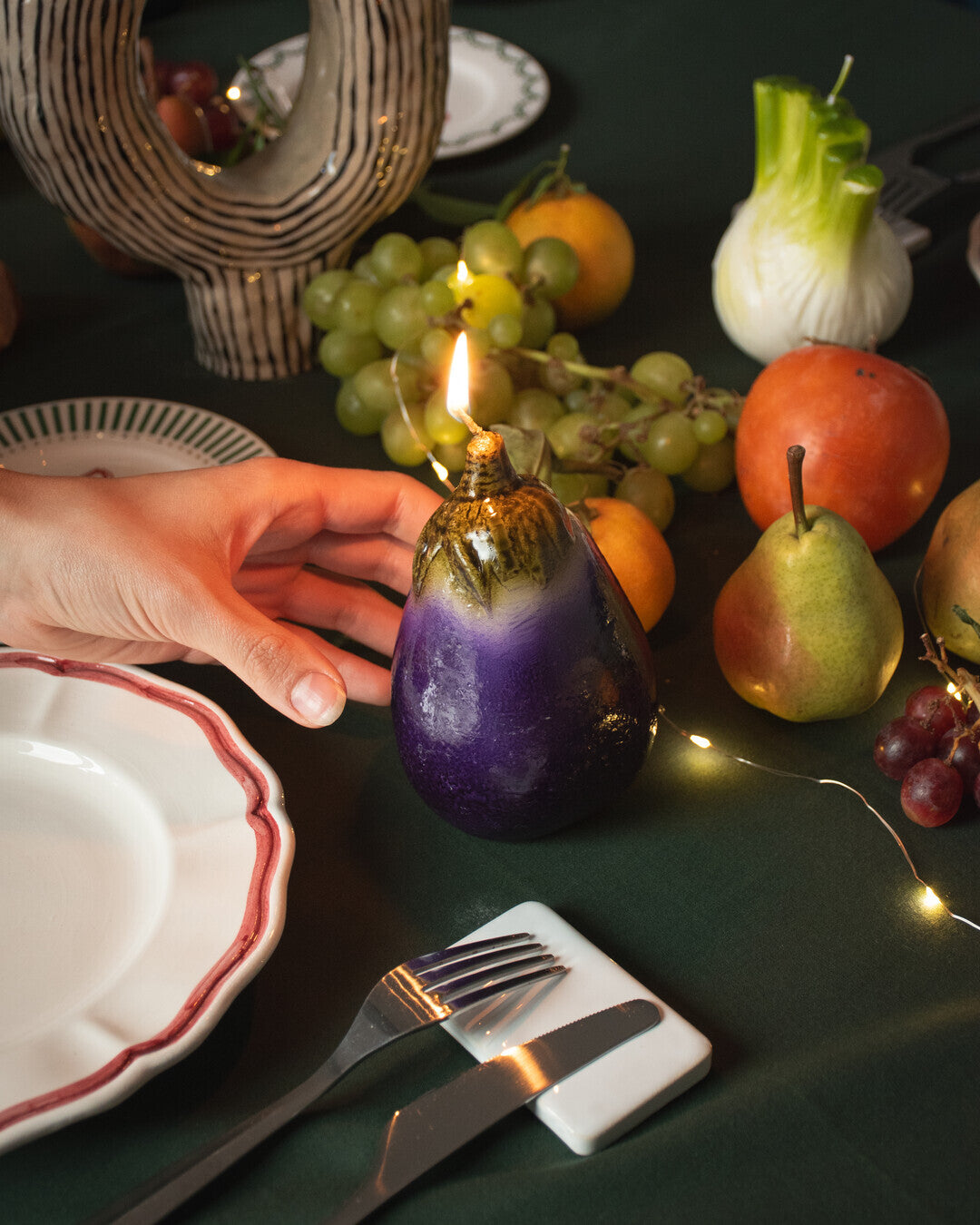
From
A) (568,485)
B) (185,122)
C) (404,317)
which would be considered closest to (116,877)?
(568,485)

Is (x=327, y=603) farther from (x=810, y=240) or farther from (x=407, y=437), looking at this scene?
(x=810, y=240)

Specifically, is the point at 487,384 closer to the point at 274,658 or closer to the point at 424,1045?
the point at 274,658

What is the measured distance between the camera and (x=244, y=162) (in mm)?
955

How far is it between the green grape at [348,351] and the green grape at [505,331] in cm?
Answer: 12

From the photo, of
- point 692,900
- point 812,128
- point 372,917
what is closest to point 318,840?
point 372,917

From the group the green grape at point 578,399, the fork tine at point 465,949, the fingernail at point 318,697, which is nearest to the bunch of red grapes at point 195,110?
the green grape at point 578,399

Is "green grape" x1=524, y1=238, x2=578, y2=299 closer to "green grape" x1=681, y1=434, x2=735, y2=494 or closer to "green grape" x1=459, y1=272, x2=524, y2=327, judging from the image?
"green grape" x1=459, y1=272, x2=524, y2=327

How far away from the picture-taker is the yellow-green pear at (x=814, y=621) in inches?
24.1

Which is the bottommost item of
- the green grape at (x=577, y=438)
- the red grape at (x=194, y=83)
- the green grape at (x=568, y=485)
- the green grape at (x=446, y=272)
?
the green grape at (x=568, y=485)

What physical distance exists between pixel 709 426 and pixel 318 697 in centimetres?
41

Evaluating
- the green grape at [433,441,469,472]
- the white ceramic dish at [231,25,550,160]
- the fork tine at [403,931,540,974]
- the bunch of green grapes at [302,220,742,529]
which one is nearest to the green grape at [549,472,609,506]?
the bunch of green grapes at [302,220,742,529]

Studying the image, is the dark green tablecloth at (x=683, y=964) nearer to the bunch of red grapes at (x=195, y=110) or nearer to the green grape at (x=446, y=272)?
the green grape at (x=446, y=272)

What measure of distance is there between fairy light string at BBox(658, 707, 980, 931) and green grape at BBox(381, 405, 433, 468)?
1.00 ft

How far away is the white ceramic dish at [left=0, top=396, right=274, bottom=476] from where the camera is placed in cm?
83
